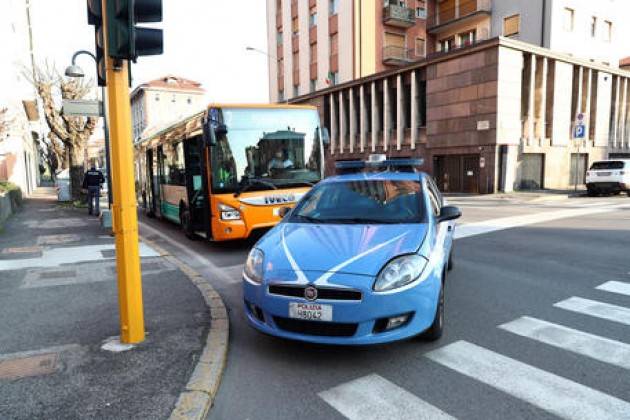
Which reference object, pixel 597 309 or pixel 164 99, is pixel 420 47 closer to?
pixel 597 309

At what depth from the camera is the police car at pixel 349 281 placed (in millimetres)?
3482

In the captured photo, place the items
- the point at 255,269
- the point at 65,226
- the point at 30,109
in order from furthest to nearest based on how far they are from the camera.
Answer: the point at 30,109 < the point at 65,226 < the point at 255,269

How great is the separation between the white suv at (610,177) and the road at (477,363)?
1613 cm

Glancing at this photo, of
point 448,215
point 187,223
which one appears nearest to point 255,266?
point 448,215

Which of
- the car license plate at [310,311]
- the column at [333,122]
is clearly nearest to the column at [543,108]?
the column at [333,122]

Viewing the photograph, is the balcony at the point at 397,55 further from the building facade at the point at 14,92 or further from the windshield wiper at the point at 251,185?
the windshield wiper at the point at 251,185

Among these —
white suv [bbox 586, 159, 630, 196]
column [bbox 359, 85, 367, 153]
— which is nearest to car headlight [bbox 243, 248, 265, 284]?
white suv [bbox 586, 159, 630, 196]

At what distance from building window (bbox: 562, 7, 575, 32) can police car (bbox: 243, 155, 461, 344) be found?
106 feet

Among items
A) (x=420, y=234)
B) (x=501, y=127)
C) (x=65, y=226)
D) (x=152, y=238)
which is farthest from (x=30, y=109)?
(x=420, y=234)

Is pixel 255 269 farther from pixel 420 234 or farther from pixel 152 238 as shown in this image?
pixel 152 238

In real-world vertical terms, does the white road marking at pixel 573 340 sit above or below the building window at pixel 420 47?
below

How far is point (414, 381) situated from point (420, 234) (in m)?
1.30

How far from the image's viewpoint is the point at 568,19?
100ft

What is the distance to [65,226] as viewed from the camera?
12.3m
